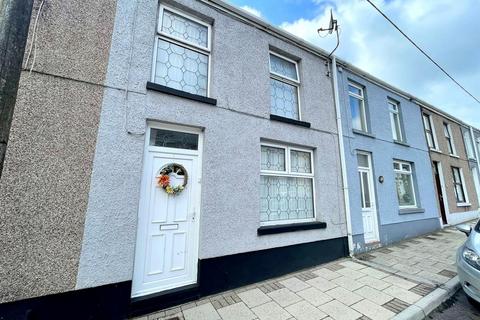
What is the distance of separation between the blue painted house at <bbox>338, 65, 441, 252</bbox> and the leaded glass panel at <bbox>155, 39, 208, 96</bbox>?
403 cm

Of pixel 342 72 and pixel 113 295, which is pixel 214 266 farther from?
pixel 342 72

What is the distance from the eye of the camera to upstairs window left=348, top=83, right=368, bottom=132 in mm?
6477

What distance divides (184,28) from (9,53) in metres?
3.17

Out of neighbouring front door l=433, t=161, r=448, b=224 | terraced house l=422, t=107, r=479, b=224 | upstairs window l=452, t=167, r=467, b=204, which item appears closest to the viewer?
neighbouring front door l=433, t=161, r=448, b=224

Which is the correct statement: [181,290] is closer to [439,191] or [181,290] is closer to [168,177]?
[168,177]

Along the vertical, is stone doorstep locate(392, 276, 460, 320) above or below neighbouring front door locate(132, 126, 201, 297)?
below

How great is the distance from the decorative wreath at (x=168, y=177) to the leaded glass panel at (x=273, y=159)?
5.58 ft

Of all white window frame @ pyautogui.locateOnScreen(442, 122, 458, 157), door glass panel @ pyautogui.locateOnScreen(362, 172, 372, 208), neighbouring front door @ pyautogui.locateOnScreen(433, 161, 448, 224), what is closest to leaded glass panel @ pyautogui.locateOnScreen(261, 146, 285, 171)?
door glass panel @ pyautogui.locateOnScreen(362, 172, 372, 208)

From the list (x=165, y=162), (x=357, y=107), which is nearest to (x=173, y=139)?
(x=165, y=162)

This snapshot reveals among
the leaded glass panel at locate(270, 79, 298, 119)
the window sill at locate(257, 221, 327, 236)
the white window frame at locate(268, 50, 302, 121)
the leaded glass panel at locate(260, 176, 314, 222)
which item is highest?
the white window frame at locate(268, 50, 302, 121)

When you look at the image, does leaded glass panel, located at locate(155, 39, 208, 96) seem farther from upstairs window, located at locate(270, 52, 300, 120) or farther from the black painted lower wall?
the black painted lower wall

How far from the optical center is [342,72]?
243 inches

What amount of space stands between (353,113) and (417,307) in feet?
16.9

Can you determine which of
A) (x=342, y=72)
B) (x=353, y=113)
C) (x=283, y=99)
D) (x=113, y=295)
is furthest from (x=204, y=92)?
(x=353, y=113)
